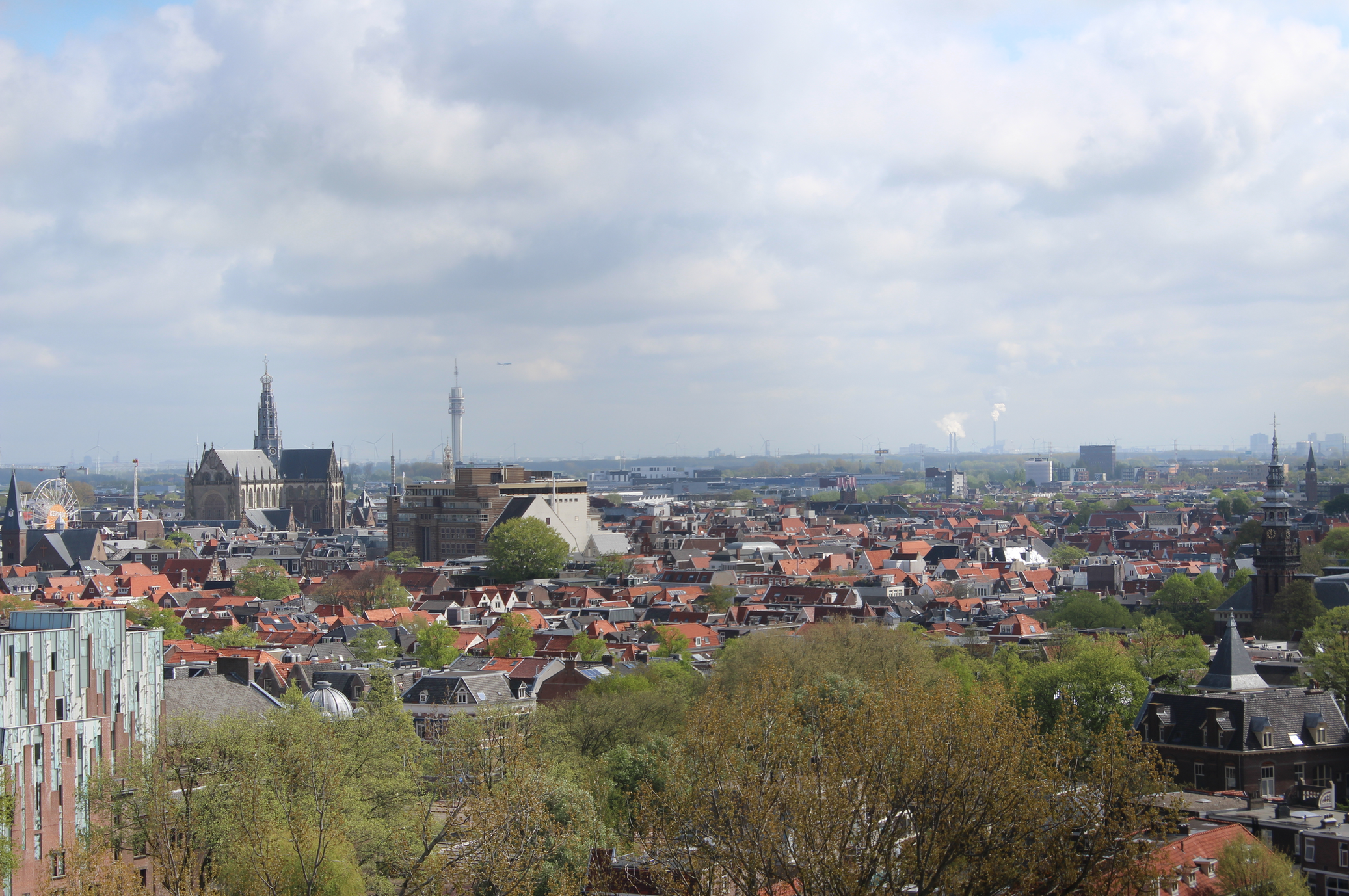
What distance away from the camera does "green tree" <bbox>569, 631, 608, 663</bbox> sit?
8688 cm

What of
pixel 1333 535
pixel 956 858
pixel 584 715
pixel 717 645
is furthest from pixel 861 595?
pixel 956 858

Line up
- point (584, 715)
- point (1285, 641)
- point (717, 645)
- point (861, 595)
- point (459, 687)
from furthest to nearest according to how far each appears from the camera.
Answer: point (861, 595) < point (717, 645) < point (1285, 641) < point (459, 687) < point (584, 715)

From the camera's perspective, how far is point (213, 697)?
5875 centimetres

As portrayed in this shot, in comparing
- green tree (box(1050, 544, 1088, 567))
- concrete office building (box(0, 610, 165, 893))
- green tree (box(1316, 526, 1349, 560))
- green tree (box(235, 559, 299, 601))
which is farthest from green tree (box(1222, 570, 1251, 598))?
concrete office building (box(0, 610, 165, 893))

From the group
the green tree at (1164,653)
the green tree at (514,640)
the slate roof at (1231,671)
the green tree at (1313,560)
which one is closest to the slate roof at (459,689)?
the green tree at (514,640)

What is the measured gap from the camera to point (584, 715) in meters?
61.8

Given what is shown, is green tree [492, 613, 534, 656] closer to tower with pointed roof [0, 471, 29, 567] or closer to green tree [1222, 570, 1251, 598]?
green tree [1222, 570, 1251, 598]

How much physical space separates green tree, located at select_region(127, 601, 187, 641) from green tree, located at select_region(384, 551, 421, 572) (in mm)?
37757

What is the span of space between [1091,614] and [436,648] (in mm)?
39993

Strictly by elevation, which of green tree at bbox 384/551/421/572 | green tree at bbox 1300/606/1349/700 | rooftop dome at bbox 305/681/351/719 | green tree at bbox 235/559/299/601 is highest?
green tree at bbox 1300/606/1349/700

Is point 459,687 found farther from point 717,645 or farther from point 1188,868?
point 1188,868

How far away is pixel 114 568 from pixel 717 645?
81806 mm

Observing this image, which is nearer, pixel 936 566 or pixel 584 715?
pixel 584 715

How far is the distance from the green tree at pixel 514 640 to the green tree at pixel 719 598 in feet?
72.1
